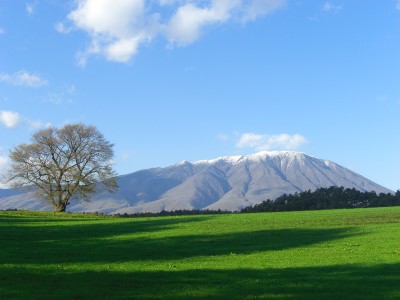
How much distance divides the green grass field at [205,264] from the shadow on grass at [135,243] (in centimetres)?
6

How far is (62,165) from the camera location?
92.1 meters

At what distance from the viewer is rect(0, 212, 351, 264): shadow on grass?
29328 millimetres

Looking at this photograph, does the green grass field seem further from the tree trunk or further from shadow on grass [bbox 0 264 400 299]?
the tree trunk

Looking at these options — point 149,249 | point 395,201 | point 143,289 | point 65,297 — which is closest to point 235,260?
point 149,249

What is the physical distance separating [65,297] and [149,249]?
689 inches

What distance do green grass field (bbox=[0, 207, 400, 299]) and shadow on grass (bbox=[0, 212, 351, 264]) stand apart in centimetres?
6

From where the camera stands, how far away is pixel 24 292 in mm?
17094

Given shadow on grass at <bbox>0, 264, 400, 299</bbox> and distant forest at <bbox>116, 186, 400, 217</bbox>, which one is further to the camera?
distant forest at <bbox>116, 186, 400, 217</bbox>

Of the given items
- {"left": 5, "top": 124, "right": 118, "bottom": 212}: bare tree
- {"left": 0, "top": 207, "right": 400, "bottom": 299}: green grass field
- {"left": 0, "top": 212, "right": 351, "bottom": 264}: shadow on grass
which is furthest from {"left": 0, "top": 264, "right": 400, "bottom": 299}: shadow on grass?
{"left": 5, "top": 124, "right": 118, "bottom": 212}: bare tree

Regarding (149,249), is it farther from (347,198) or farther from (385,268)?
(347,198)

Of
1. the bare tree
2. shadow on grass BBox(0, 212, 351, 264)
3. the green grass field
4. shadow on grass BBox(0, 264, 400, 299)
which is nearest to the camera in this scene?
shadow on grass BBox(0, 264, 400, 299)

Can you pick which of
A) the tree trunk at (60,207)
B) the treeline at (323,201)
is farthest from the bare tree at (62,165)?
the treeline at (323,201)

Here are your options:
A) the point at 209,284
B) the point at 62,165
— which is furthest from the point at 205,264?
the point at 62,165

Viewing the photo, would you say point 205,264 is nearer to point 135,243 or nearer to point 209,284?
point 209,284
